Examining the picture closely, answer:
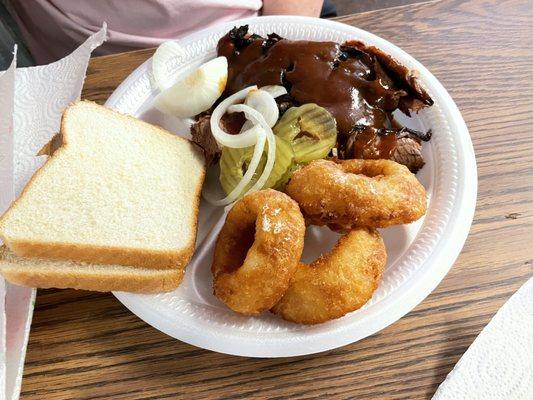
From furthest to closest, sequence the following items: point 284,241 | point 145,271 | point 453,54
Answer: point 453,54
point 145,271
point 284,241

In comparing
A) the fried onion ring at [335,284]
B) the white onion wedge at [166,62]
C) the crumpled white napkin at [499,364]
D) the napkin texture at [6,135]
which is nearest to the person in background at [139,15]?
the white onion wedge at [166,62]

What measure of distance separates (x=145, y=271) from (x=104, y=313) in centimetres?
16

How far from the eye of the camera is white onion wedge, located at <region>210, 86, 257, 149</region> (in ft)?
4.82

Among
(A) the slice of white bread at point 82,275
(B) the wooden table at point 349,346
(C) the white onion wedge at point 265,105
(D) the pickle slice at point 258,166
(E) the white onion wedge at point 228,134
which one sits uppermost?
(C) the white onion wedge at point 265,105

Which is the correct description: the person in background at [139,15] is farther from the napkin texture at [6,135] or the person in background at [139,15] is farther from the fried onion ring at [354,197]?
the fried onion ring at [354,197]

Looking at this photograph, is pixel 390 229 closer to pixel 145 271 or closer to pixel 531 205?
pixel 531 205

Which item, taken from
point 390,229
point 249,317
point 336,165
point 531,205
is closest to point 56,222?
point 249,317

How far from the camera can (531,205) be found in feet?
4.91

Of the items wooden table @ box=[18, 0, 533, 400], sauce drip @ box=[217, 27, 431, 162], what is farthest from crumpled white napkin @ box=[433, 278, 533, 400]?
sauce drip @ box=[217, 27, 431, 162]

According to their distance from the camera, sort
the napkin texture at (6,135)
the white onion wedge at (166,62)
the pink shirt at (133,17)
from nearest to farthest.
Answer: the napkin texture at (6,135) < the white onion wedge at (166,62) < the pink shirt at (133,17)

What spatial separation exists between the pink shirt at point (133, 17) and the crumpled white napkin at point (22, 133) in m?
0.31

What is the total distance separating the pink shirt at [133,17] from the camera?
1.91 m

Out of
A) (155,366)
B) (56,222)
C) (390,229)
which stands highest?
(56,222)

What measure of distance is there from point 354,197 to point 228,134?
0.38 m
